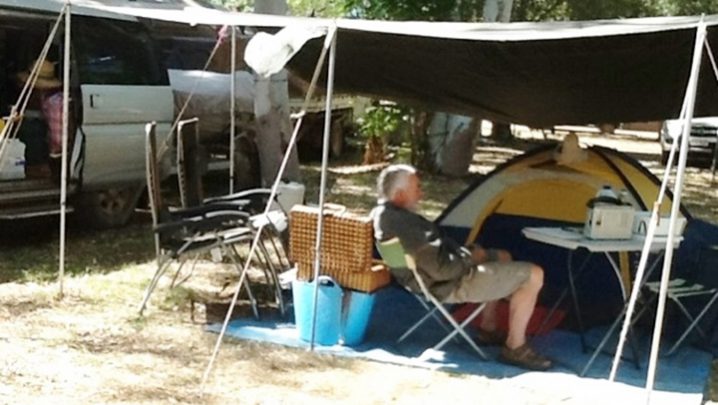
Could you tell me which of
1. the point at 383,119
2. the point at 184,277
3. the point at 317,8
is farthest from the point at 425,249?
the point at 317,8

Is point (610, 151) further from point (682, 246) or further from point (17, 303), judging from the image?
point (17, 303)

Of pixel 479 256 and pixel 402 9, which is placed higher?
pixel 402 9

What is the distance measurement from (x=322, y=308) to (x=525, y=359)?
1.08 meters

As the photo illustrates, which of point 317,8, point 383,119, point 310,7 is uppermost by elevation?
point 310,7

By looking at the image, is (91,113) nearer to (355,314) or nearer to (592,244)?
(355,314)

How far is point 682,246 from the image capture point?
6484mm

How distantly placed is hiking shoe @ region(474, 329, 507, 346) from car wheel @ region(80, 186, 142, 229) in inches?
148

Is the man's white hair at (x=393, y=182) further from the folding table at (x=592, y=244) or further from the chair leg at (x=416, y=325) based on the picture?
the folding table at (x=592, y=244)

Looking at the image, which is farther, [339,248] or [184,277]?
[184,277]

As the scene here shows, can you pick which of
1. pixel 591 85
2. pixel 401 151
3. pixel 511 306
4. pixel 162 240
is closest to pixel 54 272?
pixel 162 240

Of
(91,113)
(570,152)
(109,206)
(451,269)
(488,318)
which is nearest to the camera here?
(451,269)

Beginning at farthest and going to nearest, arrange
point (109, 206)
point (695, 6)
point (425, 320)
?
point (695, 6)
point (109, 206)
point (425, 320)

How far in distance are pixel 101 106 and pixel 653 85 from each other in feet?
13.4

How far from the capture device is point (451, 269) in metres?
5.30
